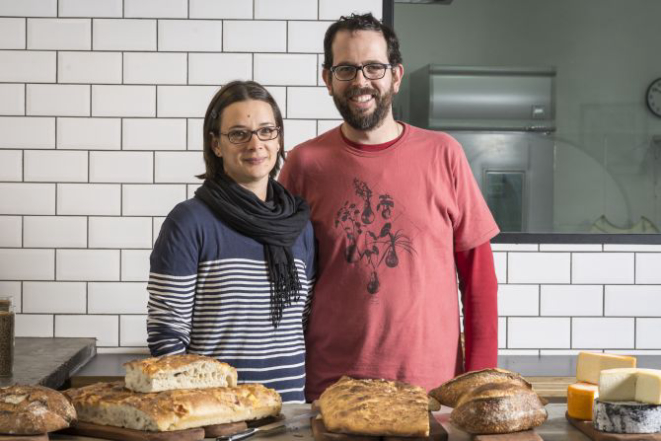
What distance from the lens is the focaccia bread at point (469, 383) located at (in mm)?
1308

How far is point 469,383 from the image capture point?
1317 mm

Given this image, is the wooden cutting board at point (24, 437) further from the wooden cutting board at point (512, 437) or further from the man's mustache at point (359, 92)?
the man's mustache at point (359, 92)

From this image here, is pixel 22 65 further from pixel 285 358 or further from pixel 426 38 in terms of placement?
pixel 285 358

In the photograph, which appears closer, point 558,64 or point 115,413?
point 115,413

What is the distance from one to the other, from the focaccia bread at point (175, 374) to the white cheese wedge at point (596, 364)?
1.87ft

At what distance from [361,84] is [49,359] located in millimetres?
1163

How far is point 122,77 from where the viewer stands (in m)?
2.67

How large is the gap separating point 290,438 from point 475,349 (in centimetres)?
80

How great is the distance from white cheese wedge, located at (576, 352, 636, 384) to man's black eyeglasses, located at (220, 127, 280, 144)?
0.72 meters

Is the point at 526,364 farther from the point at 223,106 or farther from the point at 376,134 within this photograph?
the point at 223,106

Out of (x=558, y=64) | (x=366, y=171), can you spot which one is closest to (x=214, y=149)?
(x=366, y=171)

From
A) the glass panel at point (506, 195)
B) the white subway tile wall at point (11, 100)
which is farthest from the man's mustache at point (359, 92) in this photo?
the white subway tile wall at point (11, 100)

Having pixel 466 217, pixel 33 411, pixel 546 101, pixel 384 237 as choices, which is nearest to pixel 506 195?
pixel 546 101

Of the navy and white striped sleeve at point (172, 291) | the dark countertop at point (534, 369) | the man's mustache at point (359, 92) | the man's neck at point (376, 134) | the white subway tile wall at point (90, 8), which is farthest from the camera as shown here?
the white subway tile wall at point (90, 8)
